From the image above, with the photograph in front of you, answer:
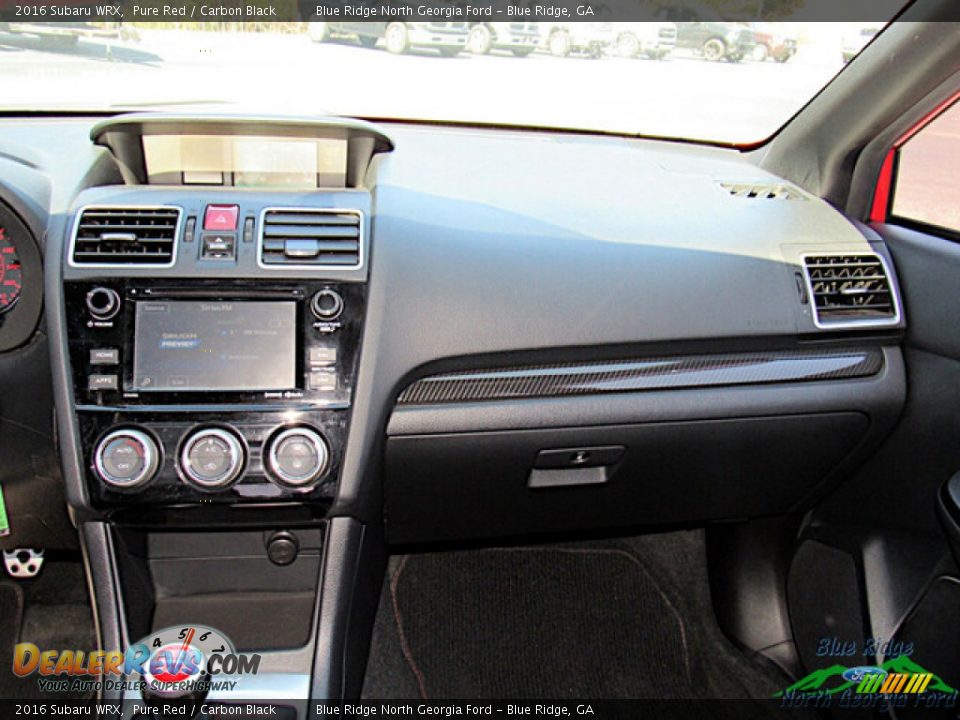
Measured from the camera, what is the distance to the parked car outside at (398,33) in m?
1.85

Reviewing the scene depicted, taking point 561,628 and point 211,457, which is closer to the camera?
point 211,457

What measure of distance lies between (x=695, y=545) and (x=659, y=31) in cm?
156

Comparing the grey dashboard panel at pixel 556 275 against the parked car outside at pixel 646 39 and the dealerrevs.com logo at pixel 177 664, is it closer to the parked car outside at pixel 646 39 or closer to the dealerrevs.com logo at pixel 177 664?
the parked car outside at pixel 646 39

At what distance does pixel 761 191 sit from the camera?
2.14 metres

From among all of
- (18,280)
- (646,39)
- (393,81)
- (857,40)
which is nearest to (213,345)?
(18,280)

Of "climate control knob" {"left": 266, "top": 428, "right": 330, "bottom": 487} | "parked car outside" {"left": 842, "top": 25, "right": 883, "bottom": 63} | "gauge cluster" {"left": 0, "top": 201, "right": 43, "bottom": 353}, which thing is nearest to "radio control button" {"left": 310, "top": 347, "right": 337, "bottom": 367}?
"climate control knob" {"left": 266, "top": 428, "right": 330, "bottom": 487}

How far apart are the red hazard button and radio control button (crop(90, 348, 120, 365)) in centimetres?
30

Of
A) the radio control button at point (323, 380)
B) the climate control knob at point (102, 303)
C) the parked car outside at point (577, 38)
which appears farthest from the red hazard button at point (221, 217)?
the parked car outside at point (577, 38)

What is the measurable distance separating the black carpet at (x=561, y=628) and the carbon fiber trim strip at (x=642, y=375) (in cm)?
89

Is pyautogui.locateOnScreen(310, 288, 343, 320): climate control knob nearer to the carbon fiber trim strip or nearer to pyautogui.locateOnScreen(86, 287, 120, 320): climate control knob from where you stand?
the carbon fiber trim strip

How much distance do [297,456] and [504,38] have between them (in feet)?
3.39

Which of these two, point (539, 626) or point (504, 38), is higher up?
point (504, 38)

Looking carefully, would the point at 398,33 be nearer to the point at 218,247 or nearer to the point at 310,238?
the point at 310,238

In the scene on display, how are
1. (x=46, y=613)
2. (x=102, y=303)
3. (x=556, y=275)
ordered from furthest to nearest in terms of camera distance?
(x=46, y=613)
(x=556, y=275)
(x=102, y=303)
